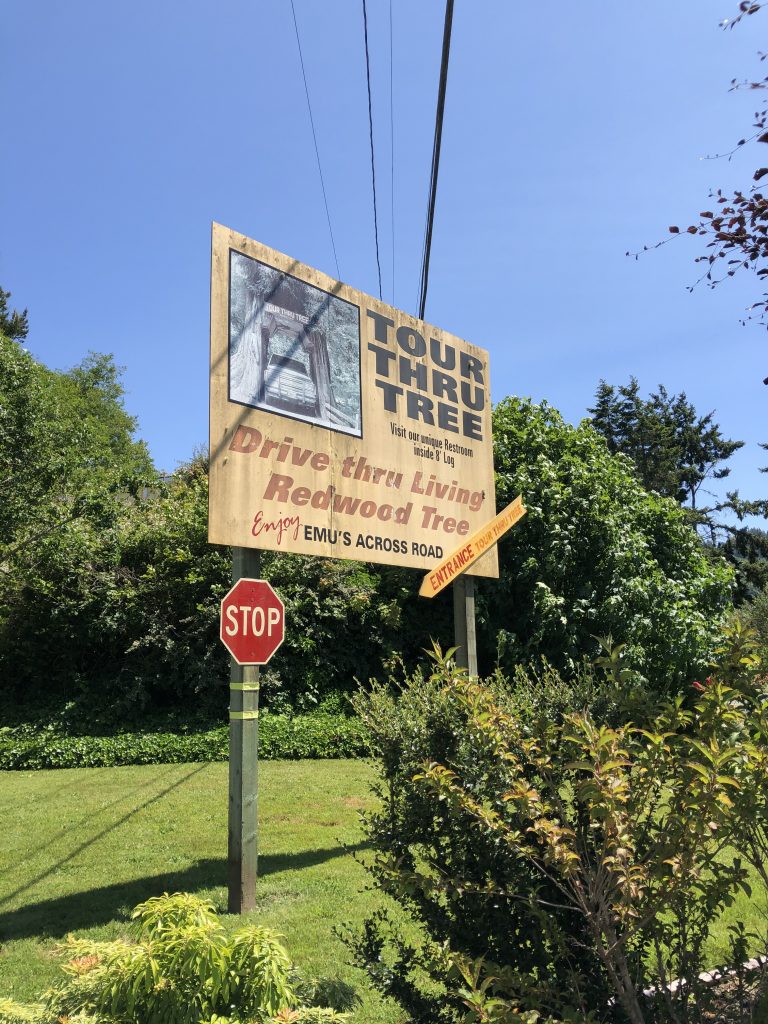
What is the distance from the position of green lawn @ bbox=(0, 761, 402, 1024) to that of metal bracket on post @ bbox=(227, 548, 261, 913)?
236 mm

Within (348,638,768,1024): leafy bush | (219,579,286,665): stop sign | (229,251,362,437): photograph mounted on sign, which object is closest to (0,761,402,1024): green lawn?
(348,638,768,1024): leafy bush

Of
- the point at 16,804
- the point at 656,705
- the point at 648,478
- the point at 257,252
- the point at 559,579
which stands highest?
the point at 648,478

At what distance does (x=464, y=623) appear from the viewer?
7.79 m

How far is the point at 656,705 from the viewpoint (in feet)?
9.19

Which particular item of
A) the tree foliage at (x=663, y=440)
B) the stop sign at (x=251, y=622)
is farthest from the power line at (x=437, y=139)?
the tree foliage at (x=663, y=440)

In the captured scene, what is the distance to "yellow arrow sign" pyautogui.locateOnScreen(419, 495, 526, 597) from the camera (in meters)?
7.11

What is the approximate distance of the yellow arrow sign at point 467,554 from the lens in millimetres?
7113

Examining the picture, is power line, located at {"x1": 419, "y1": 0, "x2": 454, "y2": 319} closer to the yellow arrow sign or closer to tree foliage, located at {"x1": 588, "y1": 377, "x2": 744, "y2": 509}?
the yellow arrow sign

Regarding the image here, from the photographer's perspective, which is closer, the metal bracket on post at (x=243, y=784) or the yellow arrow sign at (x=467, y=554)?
the metal bracket on post at (x=243, y=784)

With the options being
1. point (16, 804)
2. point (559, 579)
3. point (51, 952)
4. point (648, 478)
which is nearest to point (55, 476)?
point (16, 804)

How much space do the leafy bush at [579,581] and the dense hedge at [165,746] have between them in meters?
3.56

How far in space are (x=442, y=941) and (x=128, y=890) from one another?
3.95 m

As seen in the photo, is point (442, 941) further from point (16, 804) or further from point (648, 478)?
point (648, 478)

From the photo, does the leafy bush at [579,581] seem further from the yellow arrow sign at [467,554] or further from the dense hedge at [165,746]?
the yellow arrow sign at [467,554]
